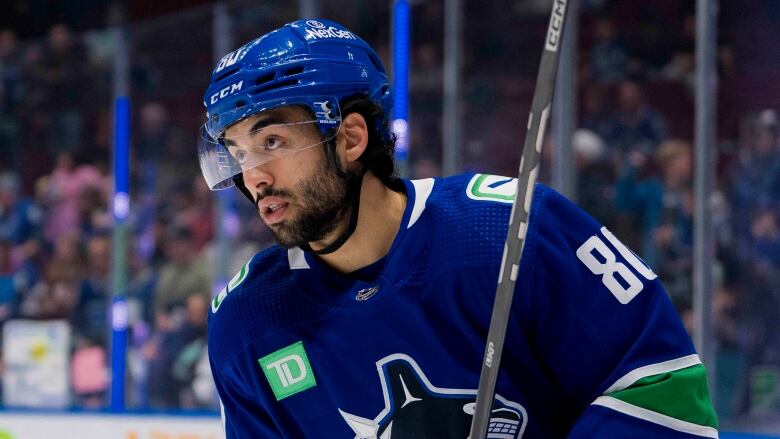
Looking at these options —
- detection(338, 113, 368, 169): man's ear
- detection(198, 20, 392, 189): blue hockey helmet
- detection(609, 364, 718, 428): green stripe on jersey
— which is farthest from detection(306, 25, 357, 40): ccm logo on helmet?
detection(609, 364, 718, 428): green stripe on jersey

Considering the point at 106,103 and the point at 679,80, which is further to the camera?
the point at 106,103

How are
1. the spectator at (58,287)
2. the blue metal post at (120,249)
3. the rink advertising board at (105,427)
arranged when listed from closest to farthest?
1. the rink advertising board at (105,427)
2. the blue metal post at (120,249)
3. the spectator at (58,287)

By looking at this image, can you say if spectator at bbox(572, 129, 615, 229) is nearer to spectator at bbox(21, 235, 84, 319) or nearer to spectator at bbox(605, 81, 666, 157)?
Answer: spectator at bbox(605, 81, 666, 157)

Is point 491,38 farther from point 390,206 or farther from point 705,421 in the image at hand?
point 705,421

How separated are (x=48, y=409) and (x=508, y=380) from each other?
10.3 feet

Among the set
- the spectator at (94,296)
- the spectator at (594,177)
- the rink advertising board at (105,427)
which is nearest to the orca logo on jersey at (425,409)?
the spectator at (594,177)

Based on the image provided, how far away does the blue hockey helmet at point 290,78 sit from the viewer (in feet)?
5.04

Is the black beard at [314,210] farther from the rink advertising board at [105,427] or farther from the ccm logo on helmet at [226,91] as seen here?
the rink advertising board at [105,427]

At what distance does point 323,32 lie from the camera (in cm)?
161

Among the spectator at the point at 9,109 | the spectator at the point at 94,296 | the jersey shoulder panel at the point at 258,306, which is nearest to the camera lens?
the jersey shoulder panel at the point at 258,306

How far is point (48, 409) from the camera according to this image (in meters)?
4.31

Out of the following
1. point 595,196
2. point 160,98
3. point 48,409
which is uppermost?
point 160,98

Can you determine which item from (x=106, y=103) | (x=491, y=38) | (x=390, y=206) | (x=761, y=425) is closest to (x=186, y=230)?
(x=106, y=103)

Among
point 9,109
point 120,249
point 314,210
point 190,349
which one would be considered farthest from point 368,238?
point 9,109
